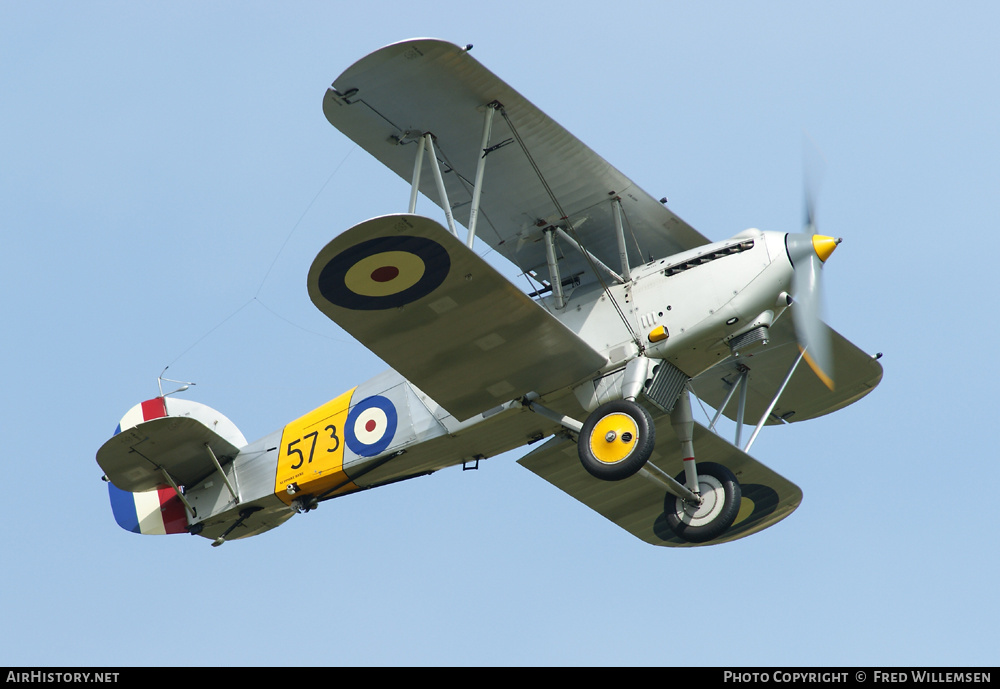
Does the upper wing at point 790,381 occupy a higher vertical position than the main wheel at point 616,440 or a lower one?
higher

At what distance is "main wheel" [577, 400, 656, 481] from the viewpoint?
494 inches

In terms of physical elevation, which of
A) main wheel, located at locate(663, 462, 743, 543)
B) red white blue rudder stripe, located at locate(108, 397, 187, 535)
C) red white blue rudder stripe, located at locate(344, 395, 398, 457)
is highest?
red white blue rudder stripe, located at locate(108, 397, 187, 535)

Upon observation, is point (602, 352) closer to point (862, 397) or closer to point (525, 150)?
point (525, 150)

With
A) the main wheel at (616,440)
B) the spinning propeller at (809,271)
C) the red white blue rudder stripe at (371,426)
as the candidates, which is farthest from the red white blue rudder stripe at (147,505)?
the spinning propeller at (809,271)

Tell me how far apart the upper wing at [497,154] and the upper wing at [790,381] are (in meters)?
1.67

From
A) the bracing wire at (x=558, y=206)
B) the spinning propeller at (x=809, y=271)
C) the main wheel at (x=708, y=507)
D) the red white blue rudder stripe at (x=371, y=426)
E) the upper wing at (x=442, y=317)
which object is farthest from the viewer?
the red white blue rudder stripe at (x=371, y=426)

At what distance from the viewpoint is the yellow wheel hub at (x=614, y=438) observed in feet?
41.5

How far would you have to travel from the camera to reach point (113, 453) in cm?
1495

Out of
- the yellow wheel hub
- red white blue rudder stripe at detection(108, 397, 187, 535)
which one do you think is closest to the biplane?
the yellow wheel hub

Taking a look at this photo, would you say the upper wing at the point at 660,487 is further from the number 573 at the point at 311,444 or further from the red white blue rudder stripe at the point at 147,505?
the red white blue rudder stripe at the point at 147,505

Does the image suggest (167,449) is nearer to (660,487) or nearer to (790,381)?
(660,487)

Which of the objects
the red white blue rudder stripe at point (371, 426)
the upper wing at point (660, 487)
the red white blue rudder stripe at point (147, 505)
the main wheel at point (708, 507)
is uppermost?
the red white blue rudder stripe at point (147, 505)

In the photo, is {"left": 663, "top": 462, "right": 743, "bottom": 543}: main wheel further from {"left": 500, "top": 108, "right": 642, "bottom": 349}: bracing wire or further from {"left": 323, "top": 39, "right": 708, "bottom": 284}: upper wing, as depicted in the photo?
{"left": 323, "top": 39, "right": 708, "bottom": 284}: upper wing

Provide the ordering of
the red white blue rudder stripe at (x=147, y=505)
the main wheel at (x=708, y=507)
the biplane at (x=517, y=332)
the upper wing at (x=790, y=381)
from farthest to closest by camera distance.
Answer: the red white blue rudder stripe at (x=147, y=505)
the upper wing at (x=790, y=381)
the main wheel at (x=708, y=507)
the biplane at (x=517, y=332)
